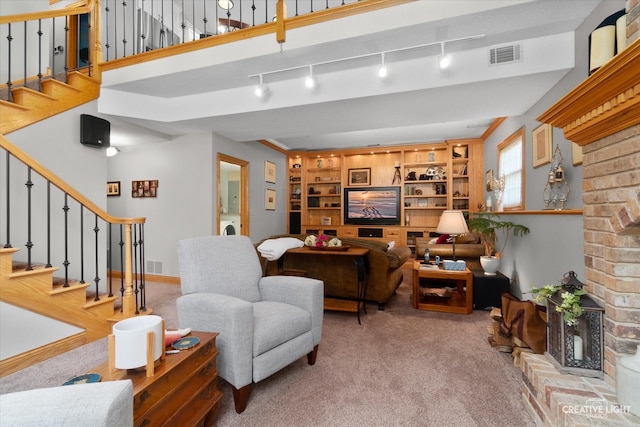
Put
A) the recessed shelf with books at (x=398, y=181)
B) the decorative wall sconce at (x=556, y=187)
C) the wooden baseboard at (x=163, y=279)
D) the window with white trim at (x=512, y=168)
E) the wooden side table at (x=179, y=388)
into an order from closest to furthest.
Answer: the wooden side table at (x=179, y=388) → the decorative wall sconce at (x=556, y=187) → the window with white trim at (x=512, y=168) → the wooden baseboard at (x=163, y=279) → the recessed shelf with books at (x=398, y=181)

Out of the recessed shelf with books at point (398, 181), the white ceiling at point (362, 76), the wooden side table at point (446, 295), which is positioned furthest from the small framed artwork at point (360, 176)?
the wooden side table at point (446, 295)

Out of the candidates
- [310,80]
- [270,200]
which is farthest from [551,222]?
[270,200]

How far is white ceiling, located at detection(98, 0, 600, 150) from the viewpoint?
2330 mm

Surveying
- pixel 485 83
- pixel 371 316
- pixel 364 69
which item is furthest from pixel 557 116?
pixel 371 316

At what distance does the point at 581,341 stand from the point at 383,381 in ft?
3.73

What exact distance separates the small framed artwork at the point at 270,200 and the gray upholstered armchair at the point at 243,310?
3886 millimetres

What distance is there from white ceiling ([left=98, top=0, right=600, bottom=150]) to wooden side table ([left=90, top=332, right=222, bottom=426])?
2590 mm

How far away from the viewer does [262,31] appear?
2.79 metres

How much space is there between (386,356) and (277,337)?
102 centimetres

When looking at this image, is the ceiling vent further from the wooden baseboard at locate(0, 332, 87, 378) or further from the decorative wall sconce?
the wooden baseboard at locate(0, 332, 87, 378)

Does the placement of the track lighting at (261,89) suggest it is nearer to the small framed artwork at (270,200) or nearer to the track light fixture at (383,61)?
the track light fixture at (383,61)

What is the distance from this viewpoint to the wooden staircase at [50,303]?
83.4 inches

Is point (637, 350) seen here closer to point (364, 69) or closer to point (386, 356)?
point (386, 356)

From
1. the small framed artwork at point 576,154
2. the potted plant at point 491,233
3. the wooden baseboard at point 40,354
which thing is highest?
the small framed artwork at point 576,154
